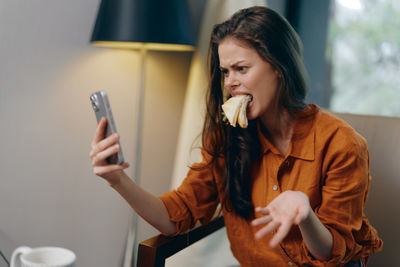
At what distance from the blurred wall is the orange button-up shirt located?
20.6 inches

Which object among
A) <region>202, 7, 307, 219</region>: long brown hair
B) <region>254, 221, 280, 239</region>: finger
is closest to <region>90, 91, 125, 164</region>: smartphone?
<region>254, 221, 280, 239</region>: finger

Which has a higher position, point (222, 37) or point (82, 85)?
point (222, 37)

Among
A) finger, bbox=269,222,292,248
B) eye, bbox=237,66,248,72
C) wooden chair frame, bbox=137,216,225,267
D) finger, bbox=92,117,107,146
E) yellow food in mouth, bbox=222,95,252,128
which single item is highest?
eye, bbox=237,66,248,72

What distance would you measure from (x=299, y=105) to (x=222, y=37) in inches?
11.0

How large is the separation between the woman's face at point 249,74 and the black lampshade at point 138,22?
1.09 feet

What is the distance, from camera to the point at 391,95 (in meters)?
2.06

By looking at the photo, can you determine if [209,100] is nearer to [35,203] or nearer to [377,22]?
[35,203]

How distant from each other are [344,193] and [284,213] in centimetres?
30

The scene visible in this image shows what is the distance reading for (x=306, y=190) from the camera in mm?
1050

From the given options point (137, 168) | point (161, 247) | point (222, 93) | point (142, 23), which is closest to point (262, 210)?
point (161, 247)

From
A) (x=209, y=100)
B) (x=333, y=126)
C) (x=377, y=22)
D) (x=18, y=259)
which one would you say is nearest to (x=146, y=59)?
(x=209, y=100)

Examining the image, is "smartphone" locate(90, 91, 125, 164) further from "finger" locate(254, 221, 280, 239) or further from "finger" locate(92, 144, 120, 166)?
"finger" locate(254, 221, 280, 239)

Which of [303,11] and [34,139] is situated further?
[303,11]

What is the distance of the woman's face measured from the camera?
Result: 102 cm
